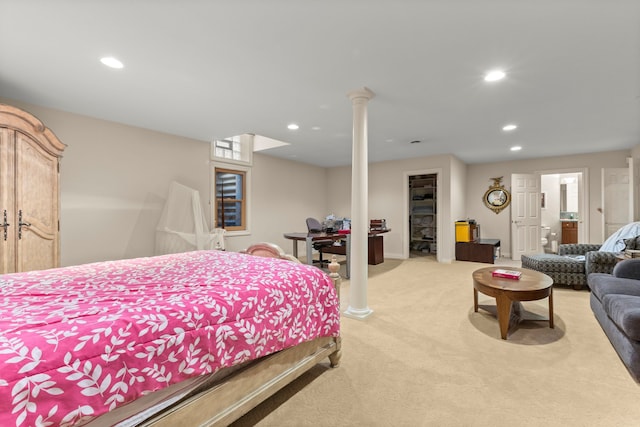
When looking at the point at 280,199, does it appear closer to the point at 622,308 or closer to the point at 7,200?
the point at 7,200

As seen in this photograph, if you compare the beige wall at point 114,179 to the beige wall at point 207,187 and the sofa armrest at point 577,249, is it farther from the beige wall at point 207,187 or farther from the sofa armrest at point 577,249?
the sofa armrest at point 577,249

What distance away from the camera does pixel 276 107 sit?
334cm

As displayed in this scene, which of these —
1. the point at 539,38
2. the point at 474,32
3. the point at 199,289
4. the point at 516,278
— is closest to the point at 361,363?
the point at 199,289

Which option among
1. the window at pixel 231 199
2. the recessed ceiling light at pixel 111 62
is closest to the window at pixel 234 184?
the window at pixel 231 199

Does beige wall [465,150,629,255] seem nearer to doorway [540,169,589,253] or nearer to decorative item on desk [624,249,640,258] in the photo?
doorway [540,169,589,253]

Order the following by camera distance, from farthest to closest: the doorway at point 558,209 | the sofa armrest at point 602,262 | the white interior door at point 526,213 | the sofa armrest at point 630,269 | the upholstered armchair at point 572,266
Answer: the doorway at point 558,209 < the white interior door at point 526,213 < the upholstered armchair at point 572,266 < the sofa armrest at point 602,262 < the sofa armrest at point 630,269

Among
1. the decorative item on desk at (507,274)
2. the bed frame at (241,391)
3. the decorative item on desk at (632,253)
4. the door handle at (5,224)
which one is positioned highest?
the door handle at (5,224)

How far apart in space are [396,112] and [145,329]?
133 inches

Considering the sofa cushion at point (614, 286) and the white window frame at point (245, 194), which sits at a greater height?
the white window frame at point (245, 194)

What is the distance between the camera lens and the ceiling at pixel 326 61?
1.74 m

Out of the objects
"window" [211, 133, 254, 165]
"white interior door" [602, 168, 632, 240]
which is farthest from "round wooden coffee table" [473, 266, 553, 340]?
"window" [211, 133, 254, 165]

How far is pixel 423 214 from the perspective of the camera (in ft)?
24.0

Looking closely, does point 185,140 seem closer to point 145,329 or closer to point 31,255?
point 31,255

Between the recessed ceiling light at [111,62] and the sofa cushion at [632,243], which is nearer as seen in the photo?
the recessed ceiling light at [111,62]
